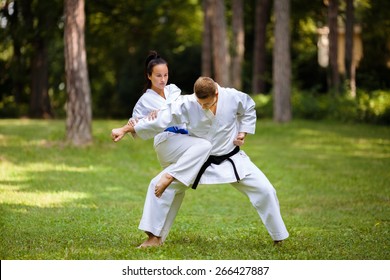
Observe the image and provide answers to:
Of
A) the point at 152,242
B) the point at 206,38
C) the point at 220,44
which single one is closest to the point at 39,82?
the point at 206,38

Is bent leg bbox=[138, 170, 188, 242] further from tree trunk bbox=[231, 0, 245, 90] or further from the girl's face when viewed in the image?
tree trunk bbox=[231, 0, 245, 90]

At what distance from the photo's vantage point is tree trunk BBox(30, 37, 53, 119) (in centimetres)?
3222

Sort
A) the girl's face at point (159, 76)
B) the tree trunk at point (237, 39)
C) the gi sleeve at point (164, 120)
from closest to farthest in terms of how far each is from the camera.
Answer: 1. the gi sleeve at point (164, 120)
2. the girl's face at point (159, 76)
3. the tree trunk at point (237, 39)

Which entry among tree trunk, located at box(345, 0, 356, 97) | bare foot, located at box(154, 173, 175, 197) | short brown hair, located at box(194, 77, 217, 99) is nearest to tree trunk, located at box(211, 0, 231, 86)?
tree trunk, located at box(345, 0, 356, 97)

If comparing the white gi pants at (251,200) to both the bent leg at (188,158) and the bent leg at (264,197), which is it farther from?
the bent leg at (188,158)

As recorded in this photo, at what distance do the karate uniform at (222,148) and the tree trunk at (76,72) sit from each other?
9674 millimetres

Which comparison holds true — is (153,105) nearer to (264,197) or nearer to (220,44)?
(264,197)

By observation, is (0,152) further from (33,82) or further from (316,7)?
(316,7)

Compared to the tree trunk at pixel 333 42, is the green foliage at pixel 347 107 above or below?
below

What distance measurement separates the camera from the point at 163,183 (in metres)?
7.09

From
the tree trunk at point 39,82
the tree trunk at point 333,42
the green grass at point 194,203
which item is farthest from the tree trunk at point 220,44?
the tree trunk at point 39,82

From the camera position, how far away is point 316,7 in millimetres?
34875

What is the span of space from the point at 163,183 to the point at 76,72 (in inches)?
396

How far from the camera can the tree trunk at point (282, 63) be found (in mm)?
24047
